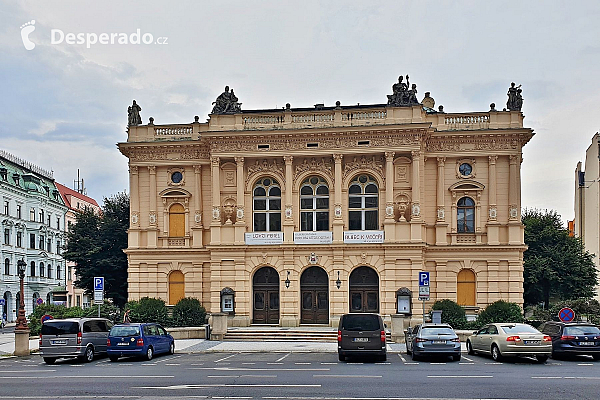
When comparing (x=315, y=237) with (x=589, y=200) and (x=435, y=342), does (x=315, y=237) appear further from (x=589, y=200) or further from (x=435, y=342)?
(x=589, y=200)

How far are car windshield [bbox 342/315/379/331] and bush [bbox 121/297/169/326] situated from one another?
53.4ft

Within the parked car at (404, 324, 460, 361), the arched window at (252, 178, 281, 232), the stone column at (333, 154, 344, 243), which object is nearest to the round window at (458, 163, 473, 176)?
the stone column at (333, 154, 344, 243)

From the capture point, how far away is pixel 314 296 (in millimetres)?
41938

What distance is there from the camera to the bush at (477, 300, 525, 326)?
37156 millimetres

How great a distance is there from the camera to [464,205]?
4256cm

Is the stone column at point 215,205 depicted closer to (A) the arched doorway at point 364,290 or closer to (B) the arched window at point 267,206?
(B) the arched window at point 267,206

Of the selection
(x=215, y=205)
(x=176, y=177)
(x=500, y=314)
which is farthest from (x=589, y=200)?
(x=176, y=177)

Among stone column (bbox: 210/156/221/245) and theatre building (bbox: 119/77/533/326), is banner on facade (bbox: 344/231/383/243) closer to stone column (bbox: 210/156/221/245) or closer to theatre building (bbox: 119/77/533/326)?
theatre building (bbox: 119/77/533/326)

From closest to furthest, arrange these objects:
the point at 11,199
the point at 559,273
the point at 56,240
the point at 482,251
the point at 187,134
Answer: the point at 482,251, the point at 187,134, the point at 559,273, the point at 11,199, the point at 56,240

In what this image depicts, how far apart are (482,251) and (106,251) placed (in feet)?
85.0

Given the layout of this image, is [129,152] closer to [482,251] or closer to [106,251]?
[106,251]

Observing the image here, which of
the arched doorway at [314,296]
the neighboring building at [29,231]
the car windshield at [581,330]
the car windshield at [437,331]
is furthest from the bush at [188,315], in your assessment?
the neighboring building at [29,231]

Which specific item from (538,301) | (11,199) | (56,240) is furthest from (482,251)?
(56,240)

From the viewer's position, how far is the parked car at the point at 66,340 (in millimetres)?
25781
